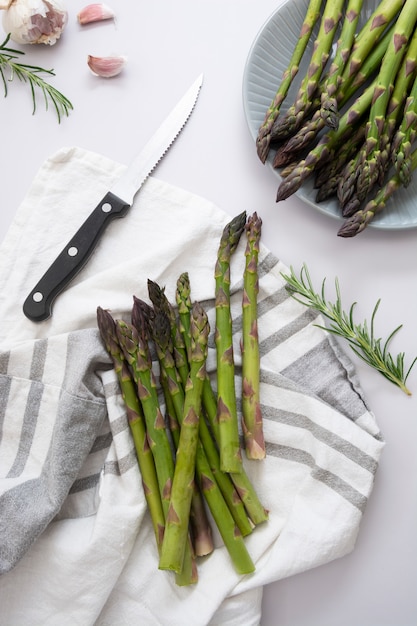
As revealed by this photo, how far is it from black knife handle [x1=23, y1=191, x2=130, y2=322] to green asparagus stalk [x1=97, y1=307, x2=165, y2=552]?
0.12 m

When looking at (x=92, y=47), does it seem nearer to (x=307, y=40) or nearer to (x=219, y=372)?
(x=307, y=40)

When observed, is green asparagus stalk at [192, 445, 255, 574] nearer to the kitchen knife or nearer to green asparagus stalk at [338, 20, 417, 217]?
the kitchen knife

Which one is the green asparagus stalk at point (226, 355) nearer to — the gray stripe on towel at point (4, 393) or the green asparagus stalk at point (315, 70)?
the green asparagus stalk at point (315, 70)

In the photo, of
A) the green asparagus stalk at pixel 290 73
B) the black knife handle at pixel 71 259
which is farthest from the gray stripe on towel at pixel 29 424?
the green asparagus stalk at pixel 290 73

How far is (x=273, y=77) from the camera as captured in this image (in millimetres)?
1396

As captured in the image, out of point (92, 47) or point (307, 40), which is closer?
point (307, 40)

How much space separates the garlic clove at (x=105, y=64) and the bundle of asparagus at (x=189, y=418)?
0.51 meters

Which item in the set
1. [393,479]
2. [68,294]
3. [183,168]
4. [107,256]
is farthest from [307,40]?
[393,479]

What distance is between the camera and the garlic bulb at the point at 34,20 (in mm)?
1377

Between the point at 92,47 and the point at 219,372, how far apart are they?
80 cm

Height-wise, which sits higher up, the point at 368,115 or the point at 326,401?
the point at 368,115

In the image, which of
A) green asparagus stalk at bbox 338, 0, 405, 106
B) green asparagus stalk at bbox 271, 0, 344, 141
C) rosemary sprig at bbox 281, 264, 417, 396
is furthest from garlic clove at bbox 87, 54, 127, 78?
rosemary sprig at bbox 281, 264, 417, 396

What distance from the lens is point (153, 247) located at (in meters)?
1.38

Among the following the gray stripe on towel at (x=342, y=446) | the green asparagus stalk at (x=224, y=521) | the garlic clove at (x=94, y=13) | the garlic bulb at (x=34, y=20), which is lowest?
the green asparagus stalk at (x=224, y=521)
